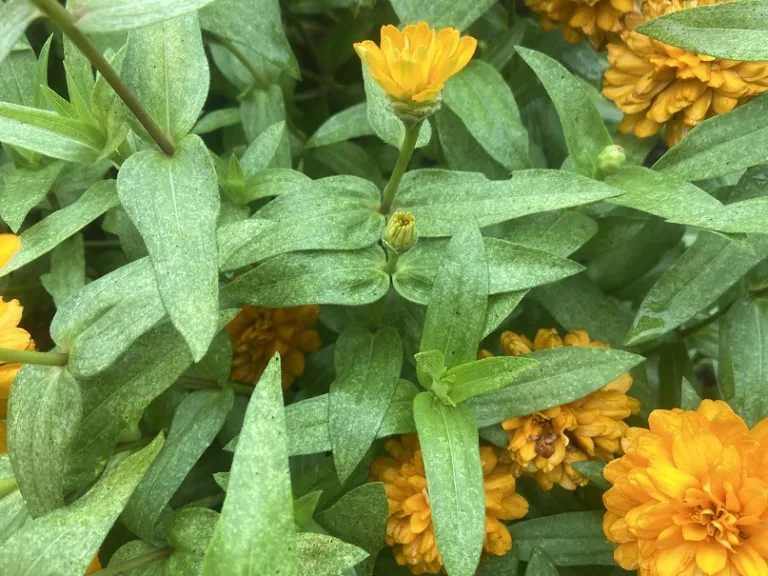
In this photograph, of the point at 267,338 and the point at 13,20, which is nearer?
the point at 13,20

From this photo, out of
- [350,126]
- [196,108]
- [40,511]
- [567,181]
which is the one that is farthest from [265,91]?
[40,511]

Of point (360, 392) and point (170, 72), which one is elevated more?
point (170, 72)

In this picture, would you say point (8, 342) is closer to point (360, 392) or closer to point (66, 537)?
point (66, 537)

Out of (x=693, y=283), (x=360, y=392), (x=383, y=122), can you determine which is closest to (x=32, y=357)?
(x=360, y=392)

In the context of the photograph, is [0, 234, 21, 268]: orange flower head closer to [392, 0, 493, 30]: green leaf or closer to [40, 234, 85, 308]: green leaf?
[40, 234, 85, 308]: green leaf

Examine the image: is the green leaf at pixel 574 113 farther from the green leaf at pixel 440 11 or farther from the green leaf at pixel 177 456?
the green leaf at pixel 177 456

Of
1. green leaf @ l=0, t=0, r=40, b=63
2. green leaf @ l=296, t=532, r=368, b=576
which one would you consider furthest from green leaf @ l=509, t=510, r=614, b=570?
green leaf @ l=0, t=0, r=40, b=63

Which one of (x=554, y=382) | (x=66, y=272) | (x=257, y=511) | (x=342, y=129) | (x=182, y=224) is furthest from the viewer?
(x=342, y=129)
